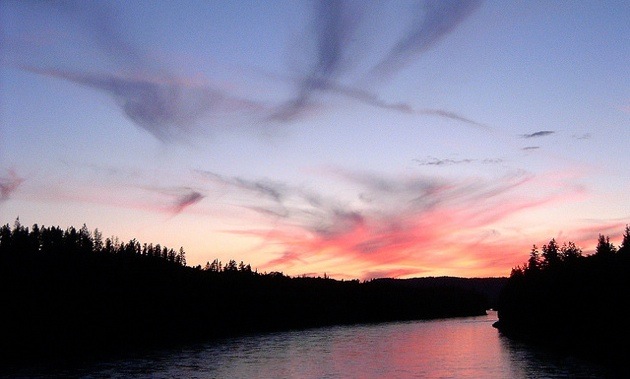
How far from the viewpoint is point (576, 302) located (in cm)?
12050

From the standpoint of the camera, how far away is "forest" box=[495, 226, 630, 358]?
96.9 m

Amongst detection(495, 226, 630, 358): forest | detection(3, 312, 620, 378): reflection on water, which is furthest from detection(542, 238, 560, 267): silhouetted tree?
detection(3, 312, 620, 378): reflection on water

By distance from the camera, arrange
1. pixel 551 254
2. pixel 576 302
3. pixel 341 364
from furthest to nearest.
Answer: pixel 551 254, pixel 576 302, pixel 341 364

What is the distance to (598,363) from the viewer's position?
8025 centimetres

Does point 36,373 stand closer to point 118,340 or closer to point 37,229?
point 118,340

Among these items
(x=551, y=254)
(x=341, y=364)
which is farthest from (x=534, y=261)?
(x=341, y=364)

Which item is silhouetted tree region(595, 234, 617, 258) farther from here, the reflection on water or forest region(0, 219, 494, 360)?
forest region(0, 219, 494, 360)

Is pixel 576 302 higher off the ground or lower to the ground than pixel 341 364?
higher

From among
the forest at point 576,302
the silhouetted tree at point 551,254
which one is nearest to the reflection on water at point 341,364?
the forest at point 576,302

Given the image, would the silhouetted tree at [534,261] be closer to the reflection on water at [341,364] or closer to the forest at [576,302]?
the forest at [576,302]

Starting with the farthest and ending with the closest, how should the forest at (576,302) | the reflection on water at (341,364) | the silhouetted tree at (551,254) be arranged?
the silhouetted tree at (551,254), the forest at (576,302), the reflection on water at (341,364)

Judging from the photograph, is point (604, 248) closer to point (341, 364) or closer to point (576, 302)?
point (576, 302)

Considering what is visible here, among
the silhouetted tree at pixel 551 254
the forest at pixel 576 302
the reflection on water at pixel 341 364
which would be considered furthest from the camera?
the silhouetted tree at pixel 551 254

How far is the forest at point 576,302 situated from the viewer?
318 feet
